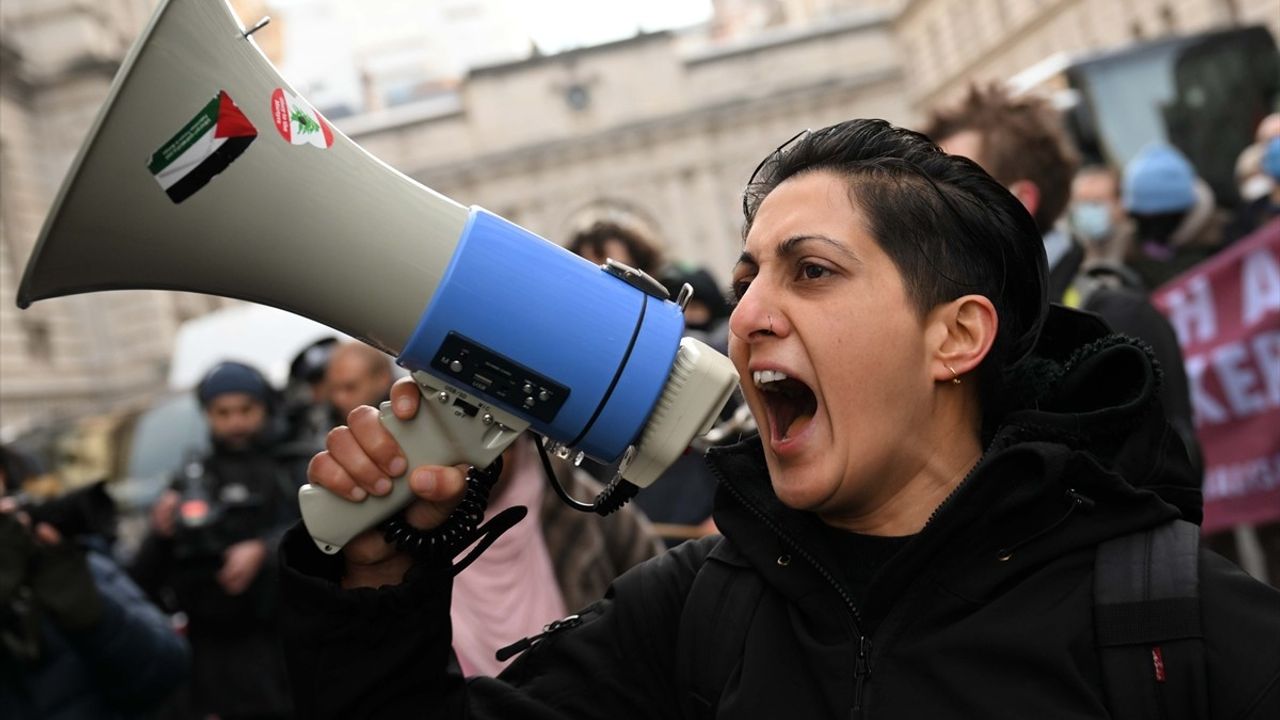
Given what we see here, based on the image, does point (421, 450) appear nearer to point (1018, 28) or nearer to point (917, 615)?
point (917, 615)

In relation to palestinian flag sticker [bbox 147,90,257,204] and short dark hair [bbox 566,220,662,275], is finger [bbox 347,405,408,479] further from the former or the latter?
short dark hair [bbox 566,220,662,275]

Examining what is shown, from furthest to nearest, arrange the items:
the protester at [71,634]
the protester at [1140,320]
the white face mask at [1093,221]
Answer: the white face mask at [1093,221]
the protester at [71,634]
the protester at [1140,320]

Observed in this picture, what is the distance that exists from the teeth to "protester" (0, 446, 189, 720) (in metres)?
2.43

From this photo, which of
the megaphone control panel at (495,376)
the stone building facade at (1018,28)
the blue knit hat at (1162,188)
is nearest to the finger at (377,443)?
the megaphone control panel at (495,376)

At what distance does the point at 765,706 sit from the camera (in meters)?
1.61

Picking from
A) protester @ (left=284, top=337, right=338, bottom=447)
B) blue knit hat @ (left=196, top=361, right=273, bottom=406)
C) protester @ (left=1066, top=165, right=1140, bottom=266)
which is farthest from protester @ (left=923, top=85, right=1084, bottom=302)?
protester @ (left=284, top=337, right=338, bottom=447)

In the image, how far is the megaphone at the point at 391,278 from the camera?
65.4 inches

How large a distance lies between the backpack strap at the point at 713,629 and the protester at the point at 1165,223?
427 centimetres

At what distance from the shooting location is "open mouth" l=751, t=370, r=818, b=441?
68.6 inches

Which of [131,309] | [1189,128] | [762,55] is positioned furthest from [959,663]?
[762,55]

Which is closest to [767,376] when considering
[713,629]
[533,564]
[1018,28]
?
[713,629]

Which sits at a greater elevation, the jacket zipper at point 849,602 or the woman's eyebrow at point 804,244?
the woman's eyebrow at point 804,244

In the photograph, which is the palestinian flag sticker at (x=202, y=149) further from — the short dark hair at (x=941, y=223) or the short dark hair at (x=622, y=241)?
the short dark hair at (x=622, y=241)

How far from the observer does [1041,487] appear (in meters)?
1.54
